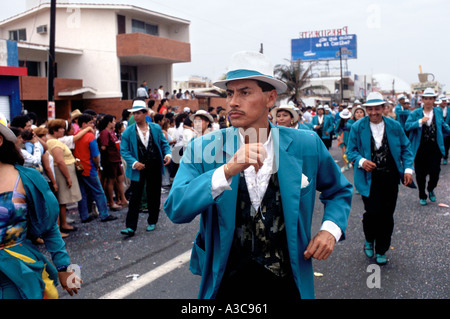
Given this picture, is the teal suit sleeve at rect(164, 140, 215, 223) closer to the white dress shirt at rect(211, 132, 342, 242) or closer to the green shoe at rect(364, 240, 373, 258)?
the white dress shirt at rect(211, 132, 342, 242)

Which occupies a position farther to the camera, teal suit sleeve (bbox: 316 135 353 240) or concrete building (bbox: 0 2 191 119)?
concrete building (bbox: 0 2 191 119)

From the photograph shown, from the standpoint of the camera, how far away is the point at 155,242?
6.26 metres

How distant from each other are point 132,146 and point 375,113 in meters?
3.74

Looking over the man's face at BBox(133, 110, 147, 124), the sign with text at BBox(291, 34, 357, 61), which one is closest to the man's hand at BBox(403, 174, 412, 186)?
the man's face at BBox(133, 110, 147, 124)

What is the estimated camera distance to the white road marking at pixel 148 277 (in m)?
4.38

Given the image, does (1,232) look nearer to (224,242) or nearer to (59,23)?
(224,242)

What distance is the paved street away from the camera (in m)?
4.37

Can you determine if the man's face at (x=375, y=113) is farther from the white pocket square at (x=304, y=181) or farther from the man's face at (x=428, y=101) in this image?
the man's face at (x=428, y=101)

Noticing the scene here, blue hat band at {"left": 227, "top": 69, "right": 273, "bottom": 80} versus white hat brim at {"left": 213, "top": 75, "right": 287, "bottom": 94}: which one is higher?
blue hat band at {"left": 227, "top": 69, "right": 273, "bottom": 80}

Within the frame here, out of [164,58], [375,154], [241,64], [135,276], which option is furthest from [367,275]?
[164,58]

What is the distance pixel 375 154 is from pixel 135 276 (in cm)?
328

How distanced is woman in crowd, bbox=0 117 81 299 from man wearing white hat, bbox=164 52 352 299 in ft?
3.61

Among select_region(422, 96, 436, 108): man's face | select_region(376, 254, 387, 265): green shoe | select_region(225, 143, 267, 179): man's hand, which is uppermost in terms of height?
select_region(422, 96, 436, 108): man's face

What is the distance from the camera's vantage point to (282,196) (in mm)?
2148
